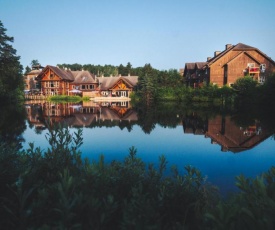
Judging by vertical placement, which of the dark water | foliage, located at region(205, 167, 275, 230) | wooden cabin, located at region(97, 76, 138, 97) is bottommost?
the dark water

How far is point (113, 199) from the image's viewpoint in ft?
9.30

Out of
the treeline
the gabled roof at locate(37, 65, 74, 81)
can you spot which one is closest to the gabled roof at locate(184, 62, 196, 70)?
the gabled roof at locate(37, 65, 74, 81)

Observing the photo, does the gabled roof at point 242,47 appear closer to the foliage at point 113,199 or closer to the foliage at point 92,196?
the foliage at point 92,196

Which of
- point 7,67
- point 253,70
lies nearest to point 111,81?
point 7,67

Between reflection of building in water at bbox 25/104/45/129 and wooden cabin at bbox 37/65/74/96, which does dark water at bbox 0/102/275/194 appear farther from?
wooden cabin at bbox 37/65/74/96

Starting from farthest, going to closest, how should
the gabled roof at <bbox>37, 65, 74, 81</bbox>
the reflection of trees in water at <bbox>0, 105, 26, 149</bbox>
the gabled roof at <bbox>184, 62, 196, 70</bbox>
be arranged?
the gabled roof at <bbox>37, 65, 74, 81</bbox>, the gabled roof at <bbox>184, 62, 196, 70</bbox>, the reflection of trees in water at <bbox>0, 105, 26, 149</bbox>

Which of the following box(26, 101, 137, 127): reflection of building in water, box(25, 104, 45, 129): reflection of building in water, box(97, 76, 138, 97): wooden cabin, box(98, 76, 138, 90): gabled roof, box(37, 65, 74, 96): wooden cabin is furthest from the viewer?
box(98, 76, 138, 90): gabled roof

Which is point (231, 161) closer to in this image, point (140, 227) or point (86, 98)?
point (140, 227)

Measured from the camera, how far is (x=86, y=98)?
220 feet

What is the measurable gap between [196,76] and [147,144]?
5064 centimetres

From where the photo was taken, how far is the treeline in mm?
2268

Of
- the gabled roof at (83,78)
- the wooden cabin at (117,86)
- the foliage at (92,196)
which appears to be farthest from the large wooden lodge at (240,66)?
the foliage at (92,196)

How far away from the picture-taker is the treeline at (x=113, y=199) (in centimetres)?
227

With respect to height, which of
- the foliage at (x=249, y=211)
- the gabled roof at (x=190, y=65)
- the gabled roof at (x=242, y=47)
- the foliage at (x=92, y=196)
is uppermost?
the gabled roof at (x=242, y=47)
